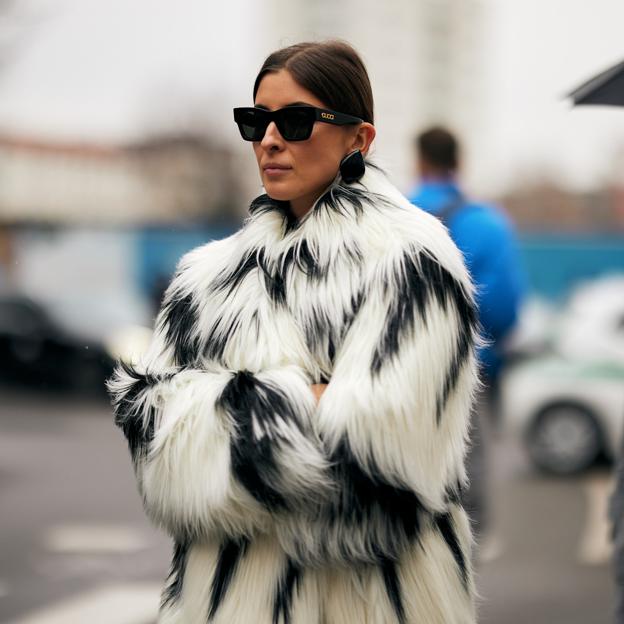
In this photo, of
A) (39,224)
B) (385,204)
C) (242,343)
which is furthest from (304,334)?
(39,224)

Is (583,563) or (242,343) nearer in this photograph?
(242,343)

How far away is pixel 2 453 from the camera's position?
1041 cm

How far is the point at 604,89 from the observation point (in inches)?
152

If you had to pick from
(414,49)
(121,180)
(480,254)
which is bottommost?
(121,180)

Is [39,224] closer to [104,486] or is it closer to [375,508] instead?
[104,486]

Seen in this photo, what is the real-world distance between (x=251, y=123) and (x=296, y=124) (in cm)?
13

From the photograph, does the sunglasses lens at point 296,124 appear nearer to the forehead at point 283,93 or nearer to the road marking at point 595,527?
the forehead at point 283,93

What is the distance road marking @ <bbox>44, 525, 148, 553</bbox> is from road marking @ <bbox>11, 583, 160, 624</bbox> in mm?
909

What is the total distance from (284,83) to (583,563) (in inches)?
195

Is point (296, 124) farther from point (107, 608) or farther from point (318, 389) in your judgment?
point (107, 608)

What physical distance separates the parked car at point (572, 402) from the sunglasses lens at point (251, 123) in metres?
8.07

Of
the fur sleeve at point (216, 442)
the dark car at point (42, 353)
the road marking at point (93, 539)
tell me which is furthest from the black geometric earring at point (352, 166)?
the dark car at point (42, 353)

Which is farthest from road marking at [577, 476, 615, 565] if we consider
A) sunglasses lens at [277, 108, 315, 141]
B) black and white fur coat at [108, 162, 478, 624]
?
sunglasses lens at [277, 108, 315, 141]

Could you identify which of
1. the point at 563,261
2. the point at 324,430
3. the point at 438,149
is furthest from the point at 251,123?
the point at 563,261
